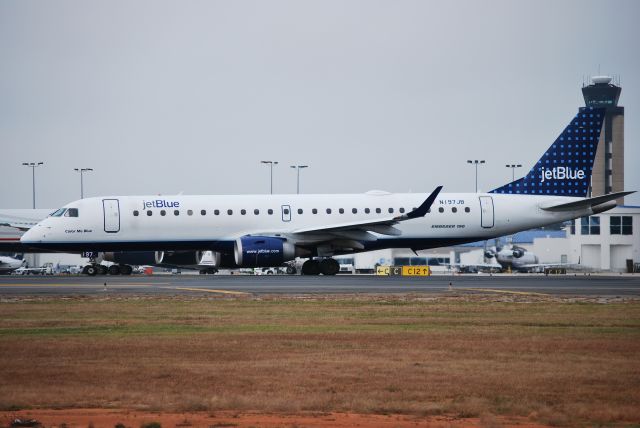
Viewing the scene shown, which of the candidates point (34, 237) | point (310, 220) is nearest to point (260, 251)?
point (310, 220)

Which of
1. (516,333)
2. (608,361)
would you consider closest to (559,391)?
(608,361)

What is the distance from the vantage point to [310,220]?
153 ft

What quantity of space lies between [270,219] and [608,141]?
12739 centimetres

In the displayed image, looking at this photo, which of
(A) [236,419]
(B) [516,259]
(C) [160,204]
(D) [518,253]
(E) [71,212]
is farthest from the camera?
(B) [516,259]

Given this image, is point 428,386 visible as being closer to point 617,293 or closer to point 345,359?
point 345,359

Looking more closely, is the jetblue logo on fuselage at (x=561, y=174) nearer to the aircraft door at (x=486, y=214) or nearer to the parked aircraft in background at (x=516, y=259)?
the aircraft door at (x=486, y=214)

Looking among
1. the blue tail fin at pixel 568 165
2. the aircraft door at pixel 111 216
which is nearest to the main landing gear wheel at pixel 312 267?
the aircraft door at pixel 111 216

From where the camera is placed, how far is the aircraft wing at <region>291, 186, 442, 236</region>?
43.4 metres

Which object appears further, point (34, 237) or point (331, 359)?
point (34, 237)

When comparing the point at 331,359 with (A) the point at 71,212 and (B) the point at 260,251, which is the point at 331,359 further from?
(A) the point at 71,212

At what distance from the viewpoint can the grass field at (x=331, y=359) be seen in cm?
1305

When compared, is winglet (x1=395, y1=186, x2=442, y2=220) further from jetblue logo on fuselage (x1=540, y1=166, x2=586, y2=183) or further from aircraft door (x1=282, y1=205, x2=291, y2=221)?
jetblue logo on fuselage (x1=540, y1=166, x2=586, y2=183)

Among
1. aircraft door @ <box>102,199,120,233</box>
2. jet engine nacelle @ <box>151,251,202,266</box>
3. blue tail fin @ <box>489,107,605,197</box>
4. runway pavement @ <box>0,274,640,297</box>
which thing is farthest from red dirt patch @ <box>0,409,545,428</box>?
A: blue tail fin @ <box>489,107,605,197</box>

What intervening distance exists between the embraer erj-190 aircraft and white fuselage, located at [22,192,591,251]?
5cm
